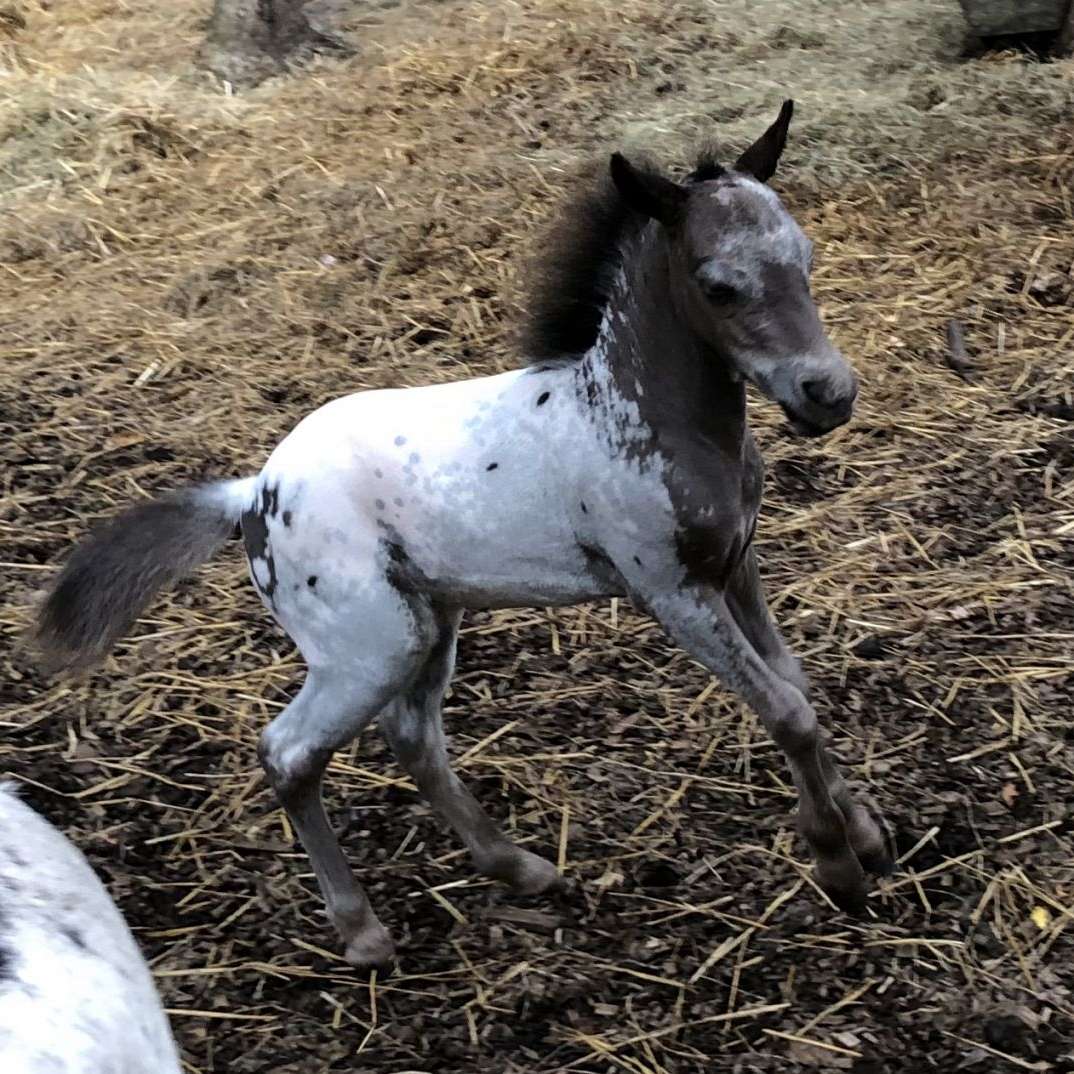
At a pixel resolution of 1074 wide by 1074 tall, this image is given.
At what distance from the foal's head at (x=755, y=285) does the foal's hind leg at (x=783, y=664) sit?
486mm

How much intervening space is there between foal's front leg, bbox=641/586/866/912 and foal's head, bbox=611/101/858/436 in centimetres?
37

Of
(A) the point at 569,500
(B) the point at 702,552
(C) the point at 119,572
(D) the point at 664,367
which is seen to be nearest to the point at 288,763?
(C) the point at 119,572

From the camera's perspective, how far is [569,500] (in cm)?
232

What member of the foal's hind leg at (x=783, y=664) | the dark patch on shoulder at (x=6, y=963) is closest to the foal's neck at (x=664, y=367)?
the foal's hind leg at (x=783, y=664)

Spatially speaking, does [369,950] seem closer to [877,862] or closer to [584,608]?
[877,862]

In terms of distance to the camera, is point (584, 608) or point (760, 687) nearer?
point (760, 687)

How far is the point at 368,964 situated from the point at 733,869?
772 mm

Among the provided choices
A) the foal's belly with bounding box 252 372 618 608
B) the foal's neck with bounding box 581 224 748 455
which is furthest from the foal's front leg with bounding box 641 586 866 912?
the foal's neck with bounding box 581 224 748 455

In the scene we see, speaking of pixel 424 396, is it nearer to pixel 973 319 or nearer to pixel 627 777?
pixel 627 777

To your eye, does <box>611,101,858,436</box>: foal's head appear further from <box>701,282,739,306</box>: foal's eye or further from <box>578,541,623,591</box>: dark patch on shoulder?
<box>578,541,623,591</box>: dark patch on shoulder

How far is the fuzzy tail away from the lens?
99.3 inches

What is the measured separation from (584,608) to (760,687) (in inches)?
52.5

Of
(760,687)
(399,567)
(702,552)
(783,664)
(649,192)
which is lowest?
(783,664)

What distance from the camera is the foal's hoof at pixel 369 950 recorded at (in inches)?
104
